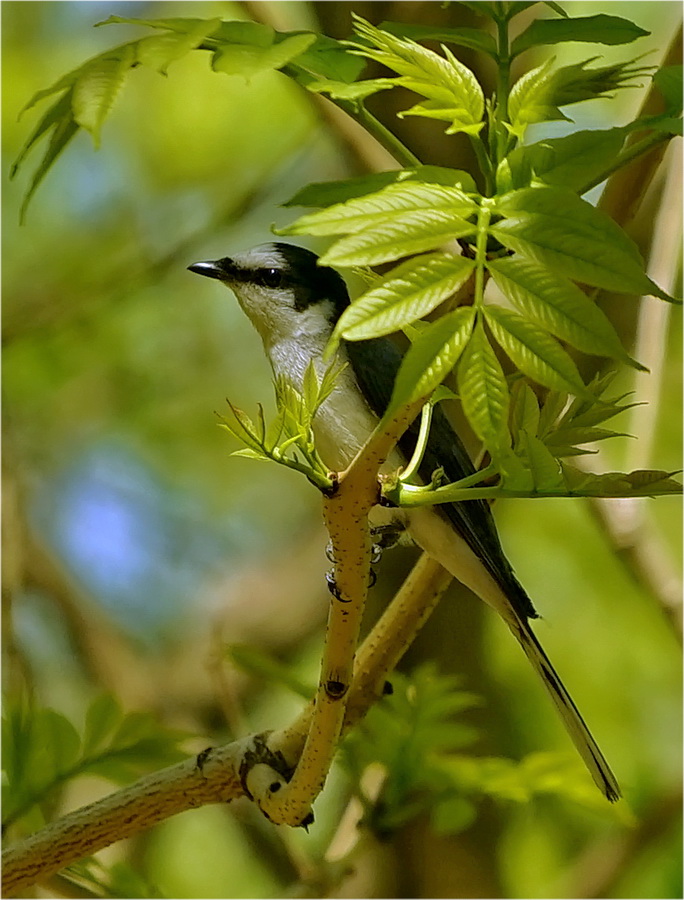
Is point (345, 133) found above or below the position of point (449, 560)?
above

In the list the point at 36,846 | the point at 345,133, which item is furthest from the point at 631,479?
the point at 345,133

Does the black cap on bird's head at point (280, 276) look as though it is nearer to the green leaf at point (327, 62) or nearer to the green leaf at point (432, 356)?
the green leaf at point (327, 62)

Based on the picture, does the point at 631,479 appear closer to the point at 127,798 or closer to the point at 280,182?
the point at 127,798

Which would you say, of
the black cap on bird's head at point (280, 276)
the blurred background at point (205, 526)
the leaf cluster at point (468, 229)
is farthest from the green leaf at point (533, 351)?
the blurred background at point (205, 526)

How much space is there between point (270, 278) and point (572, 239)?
0.47 meters

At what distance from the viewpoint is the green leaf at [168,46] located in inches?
12.8

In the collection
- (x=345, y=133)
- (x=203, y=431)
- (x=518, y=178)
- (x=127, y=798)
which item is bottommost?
(x=203, y=431)

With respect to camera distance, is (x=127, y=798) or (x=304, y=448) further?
(x=127, y=798)

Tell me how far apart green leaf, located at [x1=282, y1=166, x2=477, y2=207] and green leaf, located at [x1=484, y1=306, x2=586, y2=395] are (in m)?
0.05

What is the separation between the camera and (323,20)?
3.28 ft

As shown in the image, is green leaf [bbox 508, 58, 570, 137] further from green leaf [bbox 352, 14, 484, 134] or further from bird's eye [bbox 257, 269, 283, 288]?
bird's eye [bbox 257, 269, 283, 288]

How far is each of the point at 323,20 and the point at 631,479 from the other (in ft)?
2.64

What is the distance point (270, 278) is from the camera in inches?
28.4

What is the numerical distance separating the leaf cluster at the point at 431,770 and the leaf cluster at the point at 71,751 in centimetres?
15
